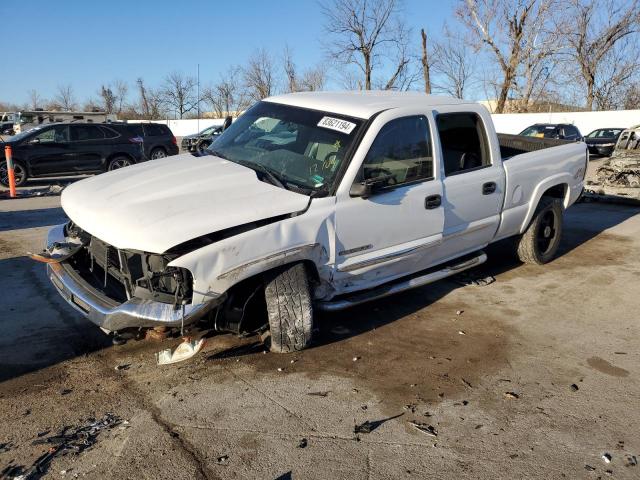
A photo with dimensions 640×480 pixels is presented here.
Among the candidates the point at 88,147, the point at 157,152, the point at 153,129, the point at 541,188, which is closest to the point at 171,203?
the point at 541,188

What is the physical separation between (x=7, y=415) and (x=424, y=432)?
2.40m

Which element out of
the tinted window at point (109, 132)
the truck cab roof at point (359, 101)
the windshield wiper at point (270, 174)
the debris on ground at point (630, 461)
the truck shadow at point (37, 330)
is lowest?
the debris on ground at point (630, 461)

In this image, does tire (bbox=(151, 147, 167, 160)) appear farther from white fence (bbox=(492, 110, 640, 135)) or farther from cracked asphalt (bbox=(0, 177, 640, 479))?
white fence (bbox=(492, 110, 640, 135))

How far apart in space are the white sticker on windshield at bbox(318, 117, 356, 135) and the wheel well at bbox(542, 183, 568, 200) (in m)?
3.20

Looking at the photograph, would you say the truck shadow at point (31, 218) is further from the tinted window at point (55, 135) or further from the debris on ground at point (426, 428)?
the debris on ground at point (426, 428)

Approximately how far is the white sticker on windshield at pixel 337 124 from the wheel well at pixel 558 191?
3204mm

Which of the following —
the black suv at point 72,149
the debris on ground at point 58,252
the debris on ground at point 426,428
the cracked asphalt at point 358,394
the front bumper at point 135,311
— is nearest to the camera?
the cracked asphalt at point 358,394

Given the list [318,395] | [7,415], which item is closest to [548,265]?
[318,395]

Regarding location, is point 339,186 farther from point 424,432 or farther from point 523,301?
point 523,301

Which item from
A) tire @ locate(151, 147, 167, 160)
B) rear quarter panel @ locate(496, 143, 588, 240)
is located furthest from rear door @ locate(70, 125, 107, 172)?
rear quarter panel @ locate(496, 143, 588, 240)

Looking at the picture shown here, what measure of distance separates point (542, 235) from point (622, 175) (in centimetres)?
634

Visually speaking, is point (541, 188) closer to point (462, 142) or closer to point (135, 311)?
point (462, 142)

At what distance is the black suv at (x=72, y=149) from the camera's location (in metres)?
13.6

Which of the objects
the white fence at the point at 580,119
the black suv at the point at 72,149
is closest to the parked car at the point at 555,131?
the white fence at the point at 580,119
